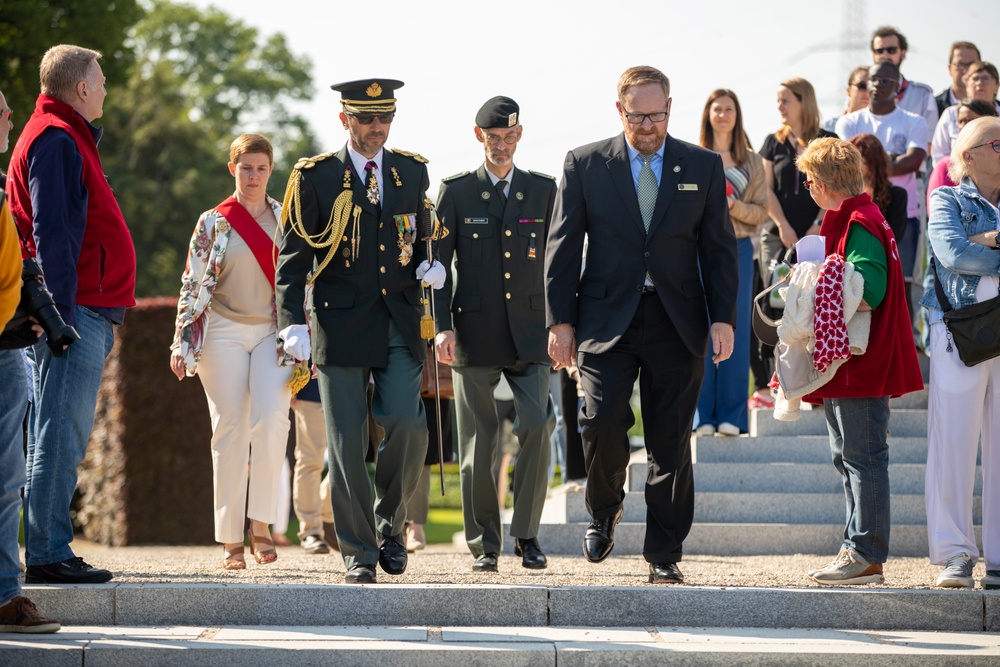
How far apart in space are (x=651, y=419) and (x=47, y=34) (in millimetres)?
13878

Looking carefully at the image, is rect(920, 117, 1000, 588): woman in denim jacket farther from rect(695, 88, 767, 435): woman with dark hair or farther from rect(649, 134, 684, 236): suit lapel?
rect(695, 88, 767, 435): woman with dark hair

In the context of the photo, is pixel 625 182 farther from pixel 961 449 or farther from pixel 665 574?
pixel 961 449

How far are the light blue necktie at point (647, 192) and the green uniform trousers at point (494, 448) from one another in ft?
4.88

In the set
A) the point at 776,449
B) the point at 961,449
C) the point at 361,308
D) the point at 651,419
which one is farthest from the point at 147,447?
the point at 961,449

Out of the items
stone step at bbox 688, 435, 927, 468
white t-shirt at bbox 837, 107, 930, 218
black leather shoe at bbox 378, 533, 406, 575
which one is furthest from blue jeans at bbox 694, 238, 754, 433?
black leather shoe at bbox 378, 533, 406, 575

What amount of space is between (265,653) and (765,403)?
5837mm

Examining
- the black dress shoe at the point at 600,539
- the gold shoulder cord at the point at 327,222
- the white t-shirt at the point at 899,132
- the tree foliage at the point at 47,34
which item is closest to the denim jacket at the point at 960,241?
the black dress shoe at the point at 600,539

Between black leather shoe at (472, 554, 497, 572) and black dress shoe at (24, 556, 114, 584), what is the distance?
2.02m

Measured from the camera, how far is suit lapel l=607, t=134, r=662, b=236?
670 centimetres

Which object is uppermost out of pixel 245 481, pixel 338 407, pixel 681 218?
pixel 681 218

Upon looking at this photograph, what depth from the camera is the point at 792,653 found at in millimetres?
5652

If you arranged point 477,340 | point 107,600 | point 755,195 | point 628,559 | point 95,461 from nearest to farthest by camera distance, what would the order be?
point 107,600 < point 477,340 < point 628,559 < point 755,195 < point 95,461

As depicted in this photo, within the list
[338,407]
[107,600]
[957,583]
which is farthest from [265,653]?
[957,583]

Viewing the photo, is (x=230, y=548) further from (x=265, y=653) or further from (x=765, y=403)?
(x=765, y=403)
